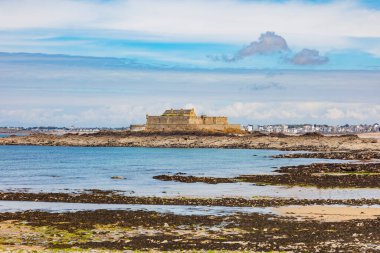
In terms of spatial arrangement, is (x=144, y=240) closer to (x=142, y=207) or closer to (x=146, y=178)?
(x=142, y=207)

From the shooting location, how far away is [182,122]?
162375 mm

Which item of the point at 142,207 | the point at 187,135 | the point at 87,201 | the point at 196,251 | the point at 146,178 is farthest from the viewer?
the point at 187,135

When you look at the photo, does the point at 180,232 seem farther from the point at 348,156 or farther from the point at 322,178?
the point at 348,156

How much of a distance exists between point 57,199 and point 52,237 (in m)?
14.3

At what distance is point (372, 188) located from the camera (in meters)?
44.0

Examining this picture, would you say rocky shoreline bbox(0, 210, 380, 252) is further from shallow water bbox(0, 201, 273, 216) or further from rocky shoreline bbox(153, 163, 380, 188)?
rocky shoreline bbox(153, 163, 380, 188)

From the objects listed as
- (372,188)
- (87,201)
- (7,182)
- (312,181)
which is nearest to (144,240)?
(87,201)

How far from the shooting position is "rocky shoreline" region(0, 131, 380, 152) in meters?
133

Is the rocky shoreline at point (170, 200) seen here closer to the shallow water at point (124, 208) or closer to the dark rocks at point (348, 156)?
the shallow water at point (124, 208)

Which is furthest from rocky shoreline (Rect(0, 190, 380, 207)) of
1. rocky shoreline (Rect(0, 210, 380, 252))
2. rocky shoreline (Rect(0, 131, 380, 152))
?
rocky shoreline (Rect(0, 131, 380, 152))

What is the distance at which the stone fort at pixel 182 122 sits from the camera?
162 metres

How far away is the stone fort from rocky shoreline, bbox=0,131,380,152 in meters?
3.12

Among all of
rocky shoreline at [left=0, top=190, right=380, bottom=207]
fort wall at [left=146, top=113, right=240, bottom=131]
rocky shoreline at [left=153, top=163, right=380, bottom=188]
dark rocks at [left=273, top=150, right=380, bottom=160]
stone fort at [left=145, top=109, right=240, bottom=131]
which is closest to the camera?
rocky shoreline at [left=0, top=190, right=380, bottom=207]

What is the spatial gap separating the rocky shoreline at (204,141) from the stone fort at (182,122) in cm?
312
